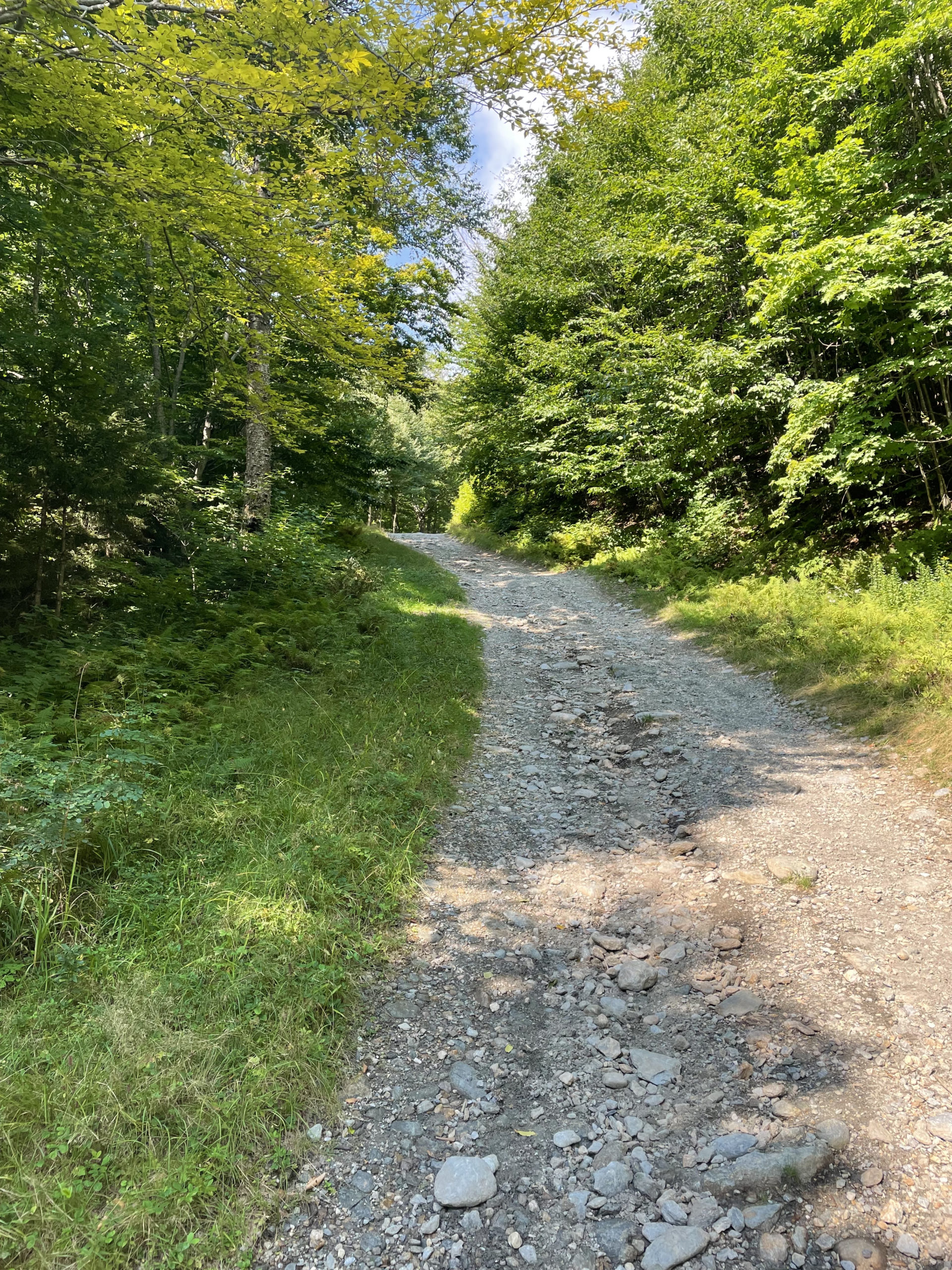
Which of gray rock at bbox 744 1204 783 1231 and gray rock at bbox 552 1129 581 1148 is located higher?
gray rock at bbox 552 1129 581 1148

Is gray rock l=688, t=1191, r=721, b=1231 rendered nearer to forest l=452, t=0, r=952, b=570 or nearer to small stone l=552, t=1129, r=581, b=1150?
small stone l=552, t=1129, r=581, b=1150

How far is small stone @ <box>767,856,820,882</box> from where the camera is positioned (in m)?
4.11

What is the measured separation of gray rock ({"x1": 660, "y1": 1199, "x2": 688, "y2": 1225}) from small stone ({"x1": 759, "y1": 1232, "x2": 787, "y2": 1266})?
260 millimetres

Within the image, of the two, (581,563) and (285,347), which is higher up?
(285,347)

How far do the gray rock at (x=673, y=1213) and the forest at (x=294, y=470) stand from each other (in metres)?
1.47

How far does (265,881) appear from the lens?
362 cm

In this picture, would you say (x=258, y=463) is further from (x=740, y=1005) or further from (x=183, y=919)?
(x=740, y=1005)

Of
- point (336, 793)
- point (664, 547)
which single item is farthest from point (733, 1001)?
point (664, 547)

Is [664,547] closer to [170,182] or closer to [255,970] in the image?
[170,182]

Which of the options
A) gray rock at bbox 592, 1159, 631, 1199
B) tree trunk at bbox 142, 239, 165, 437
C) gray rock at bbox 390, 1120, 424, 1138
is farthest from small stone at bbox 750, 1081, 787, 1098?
tree trunk at bbox 142, 239, 165, 437

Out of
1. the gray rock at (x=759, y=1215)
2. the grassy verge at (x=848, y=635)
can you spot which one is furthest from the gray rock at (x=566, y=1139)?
the grassy verge at (x=848, y=635)

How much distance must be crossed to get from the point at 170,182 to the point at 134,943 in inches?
211

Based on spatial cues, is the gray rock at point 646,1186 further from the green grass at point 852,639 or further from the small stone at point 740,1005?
the green grass at point 852,639

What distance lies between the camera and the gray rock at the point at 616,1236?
219 centimetres
